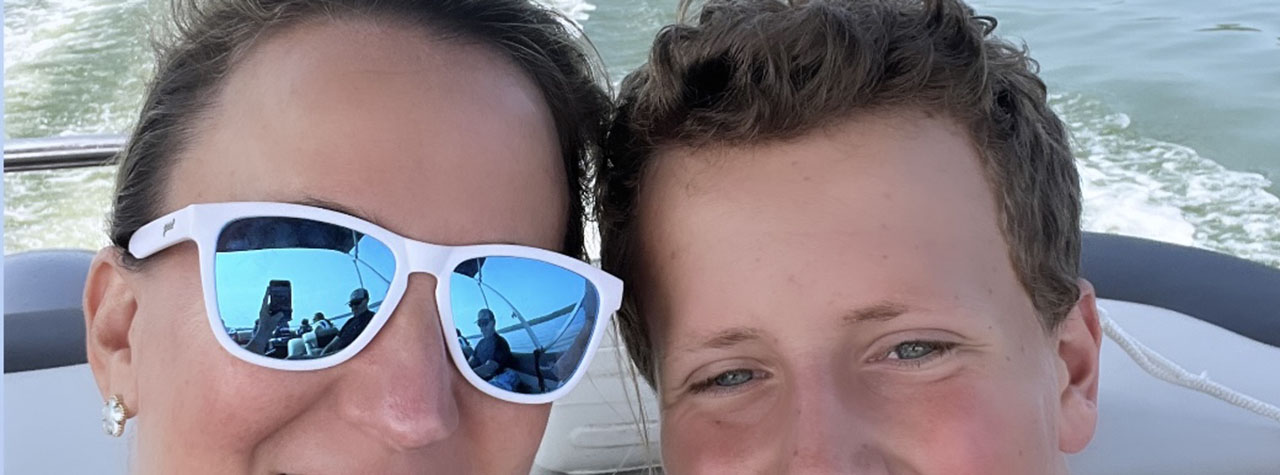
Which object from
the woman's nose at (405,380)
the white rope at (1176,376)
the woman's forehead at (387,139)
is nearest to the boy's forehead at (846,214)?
the woman's forehead at (387,139)

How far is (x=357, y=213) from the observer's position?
139 cm

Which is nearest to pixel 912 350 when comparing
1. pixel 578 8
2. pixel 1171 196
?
pixel 1171 196

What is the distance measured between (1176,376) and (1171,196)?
14.9ft

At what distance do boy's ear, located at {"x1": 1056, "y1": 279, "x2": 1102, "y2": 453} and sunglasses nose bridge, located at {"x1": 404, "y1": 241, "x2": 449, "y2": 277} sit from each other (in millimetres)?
927

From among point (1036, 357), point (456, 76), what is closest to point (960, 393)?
point (1036, 357)

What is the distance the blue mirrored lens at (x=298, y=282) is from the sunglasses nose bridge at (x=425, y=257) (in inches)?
0.8

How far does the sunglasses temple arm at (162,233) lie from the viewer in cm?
139

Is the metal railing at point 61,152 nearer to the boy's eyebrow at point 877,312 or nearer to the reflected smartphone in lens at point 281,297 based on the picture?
the reflected smartphone in lens at point 281,297

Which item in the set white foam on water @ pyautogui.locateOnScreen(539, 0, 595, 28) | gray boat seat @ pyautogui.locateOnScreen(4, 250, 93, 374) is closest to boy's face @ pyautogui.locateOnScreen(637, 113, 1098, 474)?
gray boat seat @ pyautogui.locateOnScreen(4, 250, 93, 374)

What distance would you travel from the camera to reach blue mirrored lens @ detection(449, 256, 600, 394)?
1426 mm

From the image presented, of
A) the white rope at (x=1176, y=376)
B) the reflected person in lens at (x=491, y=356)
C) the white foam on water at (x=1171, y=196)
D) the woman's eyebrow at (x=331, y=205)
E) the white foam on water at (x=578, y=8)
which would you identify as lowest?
the white foam on water at (x=578, y=8)

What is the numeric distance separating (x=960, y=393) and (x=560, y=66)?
2.37ft

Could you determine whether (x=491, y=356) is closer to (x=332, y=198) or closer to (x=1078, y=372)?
(x=332, y=198)

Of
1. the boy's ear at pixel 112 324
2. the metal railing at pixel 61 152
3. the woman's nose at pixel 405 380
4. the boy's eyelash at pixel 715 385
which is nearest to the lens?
the woman's nose at pixel 405 380
